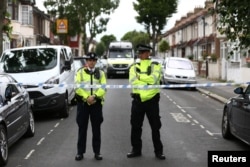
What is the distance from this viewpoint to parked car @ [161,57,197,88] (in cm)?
2516

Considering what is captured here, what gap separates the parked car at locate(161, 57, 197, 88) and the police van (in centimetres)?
682

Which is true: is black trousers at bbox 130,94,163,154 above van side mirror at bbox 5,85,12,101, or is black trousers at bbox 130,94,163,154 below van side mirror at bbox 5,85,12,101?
below

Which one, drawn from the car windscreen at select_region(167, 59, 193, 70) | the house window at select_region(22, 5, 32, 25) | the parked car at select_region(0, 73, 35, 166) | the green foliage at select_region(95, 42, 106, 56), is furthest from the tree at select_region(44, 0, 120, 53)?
the green foliage at select_region(95, 42, 106, 56)

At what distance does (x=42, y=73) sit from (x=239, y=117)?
5888 millimetres

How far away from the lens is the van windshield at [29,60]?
12.8m

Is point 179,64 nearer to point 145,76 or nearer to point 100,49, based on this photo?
point 145,76

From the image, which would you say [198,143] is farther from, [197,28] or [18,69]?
[197,28]

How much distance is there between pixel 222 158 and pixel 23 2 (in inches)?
1626

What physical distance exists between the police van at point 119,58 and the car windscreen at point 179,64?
6.65 meters

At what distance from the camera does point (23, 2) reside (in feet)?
148

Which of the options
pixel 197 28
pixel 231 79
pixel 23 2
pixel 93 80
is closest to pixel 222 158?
pixel 93 80

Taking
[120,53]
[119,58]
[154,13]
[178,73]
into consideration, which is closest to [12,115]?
[178,73]

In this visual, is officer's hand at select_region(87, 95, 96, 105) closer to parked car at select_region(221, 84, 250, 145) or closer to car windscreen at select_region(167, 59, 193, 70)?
parked car at select_region(221, 84, 250, 145)

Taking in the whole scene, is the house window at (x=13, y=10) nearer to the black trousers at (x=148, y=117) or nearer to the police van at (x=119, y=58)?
the police van at (x=119, y=58)
